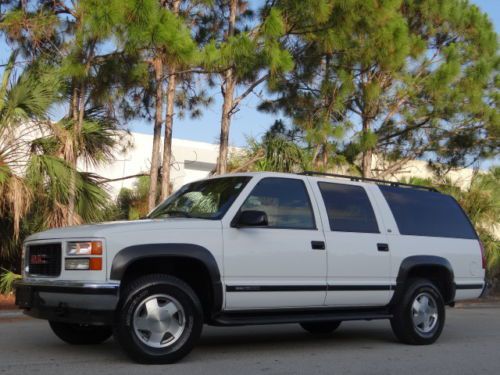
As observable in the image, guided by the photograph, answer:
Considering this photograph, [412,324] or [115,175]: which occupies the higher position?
[115,175]

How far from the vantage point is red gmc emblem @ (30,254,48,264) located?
7191mm

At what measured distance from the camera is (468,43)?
19766 millimetres

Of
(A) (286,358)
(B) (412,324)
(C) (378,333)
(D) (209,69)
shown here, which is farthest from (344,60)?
(A) (286,358)

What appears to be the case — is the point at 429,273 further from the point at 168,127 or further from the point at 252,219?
the point at 168,127

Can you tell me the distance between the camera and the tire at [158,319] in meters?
6.76

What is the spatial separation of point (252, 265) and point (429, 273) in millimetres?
2937

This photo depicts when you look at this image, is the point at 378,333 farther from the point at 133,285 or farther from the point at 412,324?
the point at 133,285

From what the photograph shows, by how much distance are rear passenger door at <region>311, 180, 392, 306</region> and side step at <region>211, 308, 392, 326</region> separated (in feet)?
0.40

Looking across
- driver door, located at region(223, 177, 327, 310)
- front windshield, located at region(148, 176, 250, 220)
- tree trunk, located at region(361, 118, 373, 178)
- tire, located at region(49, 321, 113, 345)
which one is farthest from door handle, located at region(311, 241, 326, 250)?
tree trunk, located at region(361, 118, 373, 178)

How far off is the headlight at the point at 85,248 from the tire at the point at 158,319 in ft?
1.59

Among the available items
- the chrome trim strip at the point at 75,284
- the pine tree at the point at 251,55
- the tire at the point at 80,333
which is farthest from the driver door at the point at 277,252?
the pine tree at the point at 251,55

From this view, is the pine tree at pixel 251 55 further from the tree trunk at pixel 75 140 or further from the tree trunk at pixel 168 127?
the tree trunk at pixel 75 140

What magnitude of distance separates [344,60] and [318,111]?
1.50m

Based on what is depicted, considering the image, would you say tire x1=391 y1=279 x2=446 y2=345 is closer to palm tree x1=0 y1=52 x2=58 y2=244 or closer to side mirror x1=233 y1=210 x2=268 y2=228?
side mirror x1=233 y1=210 x2=268 y2=228
